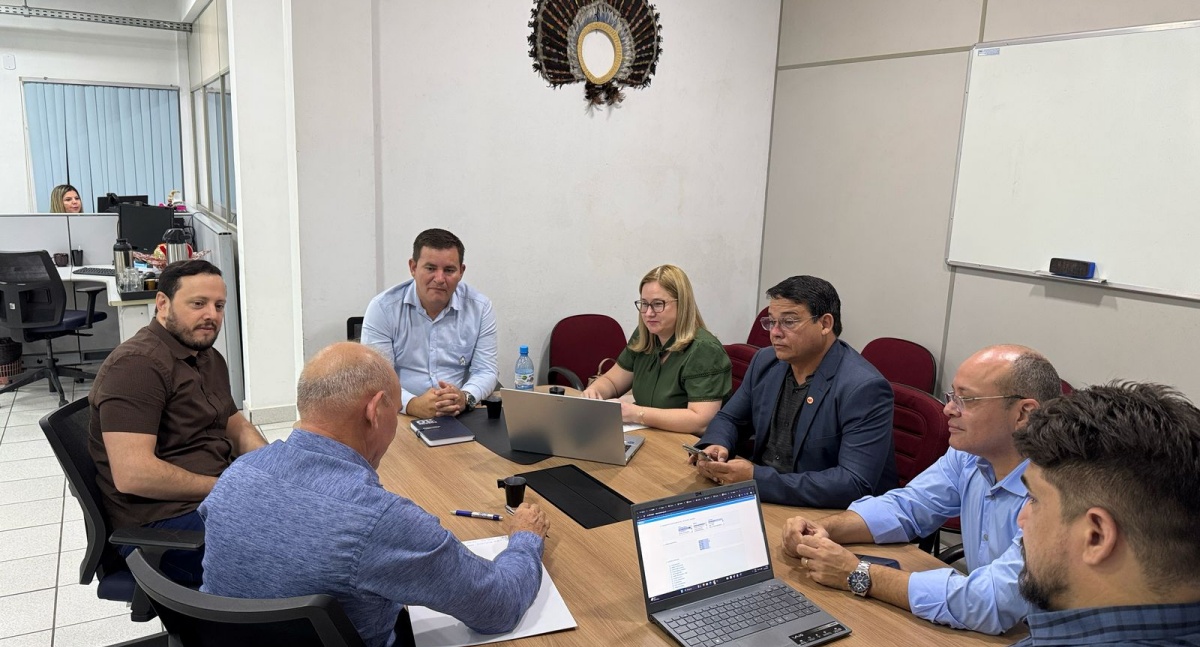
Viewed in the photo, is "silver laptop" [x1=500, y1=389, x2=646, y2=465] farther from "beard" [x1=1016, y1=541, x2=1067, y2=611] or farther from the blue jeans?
"beard" [x1=1016, y1=541, x2=1067, y2=611]

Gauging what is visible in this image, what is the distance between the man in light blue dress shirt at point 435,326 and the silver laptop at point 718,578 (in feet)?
5.29

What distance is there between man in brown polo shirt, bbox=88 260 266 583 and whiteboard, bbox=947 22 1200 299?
358 cm

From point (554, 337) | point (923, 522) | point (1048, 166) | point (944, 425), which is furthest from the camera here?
point (554, 337)

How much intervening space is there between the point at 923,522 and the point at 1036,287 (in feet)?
7.28

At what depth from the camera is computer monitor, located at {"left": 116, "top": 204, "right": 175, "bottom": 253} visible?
20.4 ft

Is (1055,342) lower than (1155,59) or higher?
lower

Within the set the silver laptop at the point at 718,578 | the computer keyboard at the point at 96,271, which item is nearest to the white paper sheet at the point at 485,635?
the silver laptop at the point at 718,578

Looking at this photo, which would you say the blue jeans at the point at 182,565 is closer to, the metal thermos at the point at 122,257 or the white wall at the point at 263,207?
the white wall at the point at 263,207

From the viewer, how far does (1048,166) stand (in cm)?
368

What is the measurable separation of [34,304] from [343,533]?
5339mm

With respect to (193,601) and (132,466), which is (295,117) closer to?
(132,466)

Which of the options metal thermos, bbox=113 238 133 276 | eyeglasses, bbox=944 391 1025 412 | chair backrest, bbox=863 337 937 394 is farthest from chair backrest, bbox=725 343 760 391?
metal thermos, bbox=113 238 133 276

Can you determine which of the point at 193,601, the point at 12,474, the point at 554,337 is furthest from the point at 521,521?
the point at 12,474

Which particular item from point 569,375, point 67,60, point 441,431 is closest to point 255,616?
point 441,431
